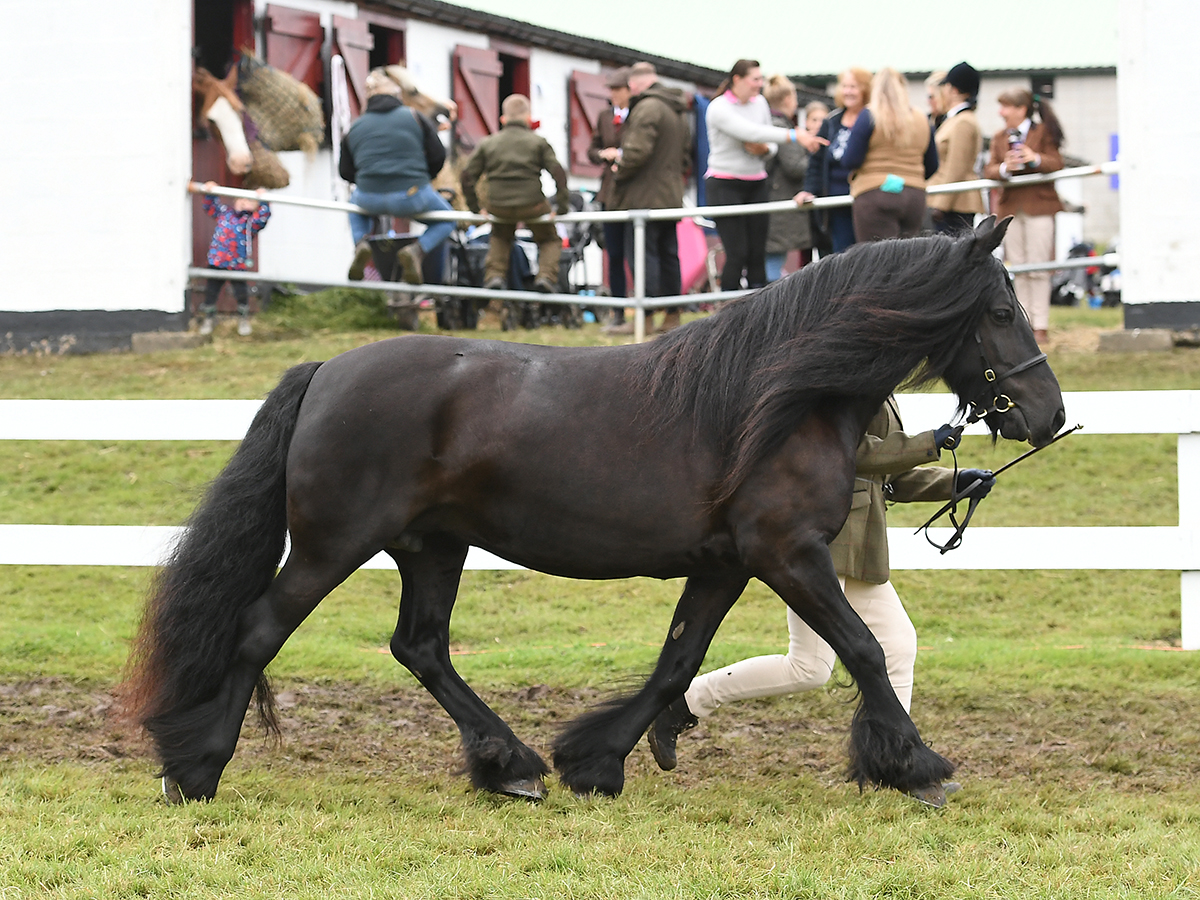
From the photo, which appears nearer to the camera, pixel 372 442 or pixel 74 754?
pixel 372 442

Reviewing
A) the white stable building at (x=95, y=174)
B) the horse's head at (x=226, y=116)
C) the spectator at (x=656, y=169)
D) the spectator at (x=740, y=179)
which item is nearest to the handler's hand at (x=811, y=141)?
the spectator at (x=740, y=179)

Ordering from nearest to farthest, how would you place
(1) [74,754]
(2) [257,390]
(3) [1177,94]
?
(1) [74,754] < (2) [257,390] < (3) [1177,94]

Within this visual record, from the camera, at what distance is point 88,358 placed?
1100cm

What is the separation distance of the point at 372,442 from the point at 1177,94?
26.8ft

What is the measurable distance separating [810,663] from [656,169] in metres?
6.49

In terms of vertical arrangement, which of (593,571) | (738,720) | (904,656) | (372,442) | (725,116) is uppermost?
(725,116)

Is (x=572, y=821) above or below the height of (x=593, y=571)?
below

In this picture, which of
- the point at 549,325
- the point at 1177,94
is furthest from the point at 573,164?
the point at 1177,94

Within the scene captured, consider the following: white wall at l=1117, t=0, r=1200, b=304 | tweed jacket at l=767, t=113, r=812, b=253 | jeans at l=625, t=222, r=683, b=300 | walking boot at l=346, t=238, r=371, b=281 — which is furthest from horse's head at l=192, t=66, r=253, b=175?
white wall at l=1117, t=0, r=1200, b=304

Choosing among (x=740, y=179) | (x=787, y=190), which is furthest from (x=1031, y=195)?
(x=740, y=179)

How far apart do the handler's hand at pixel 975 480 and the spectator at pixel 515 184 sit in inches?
260

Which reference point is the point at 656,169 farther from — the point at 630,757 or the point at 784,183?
the point at 630,757

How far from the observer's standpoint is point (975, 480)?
4570 mm

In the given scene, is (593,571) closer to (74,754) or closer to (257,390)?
(74,754)
